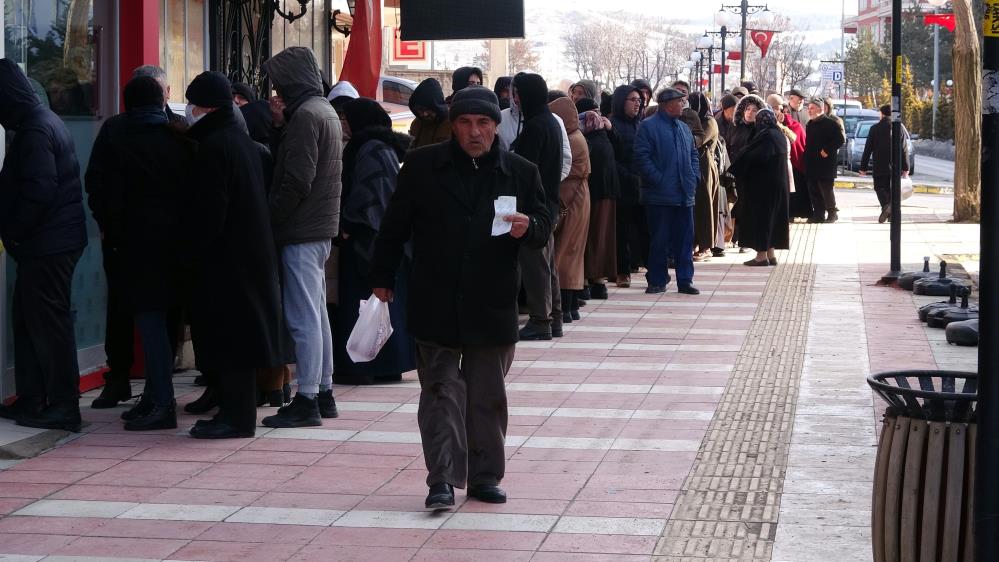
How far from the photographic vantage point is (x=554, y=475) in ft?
23.4

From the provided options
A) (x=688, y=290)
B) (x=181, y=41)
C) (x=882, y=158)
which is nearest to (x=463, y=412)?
(x=181, y=41)

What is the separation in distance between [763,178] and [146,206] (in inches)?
383

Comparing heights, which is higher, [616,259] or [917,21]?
[917,21]

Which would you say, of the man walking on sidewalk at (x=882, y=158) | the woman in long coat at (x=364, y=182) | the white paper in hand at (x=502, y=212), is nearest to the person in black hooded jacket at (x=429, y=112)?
the woman in long coat at (x=364, y=182)

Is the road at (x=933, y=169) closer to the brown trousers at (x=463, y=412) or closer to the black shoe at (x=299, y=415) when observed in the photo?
the black shoe at (x=299, y=415)

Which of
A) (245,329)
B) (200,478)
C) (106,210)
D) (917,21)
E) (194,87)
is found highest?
(917,21)

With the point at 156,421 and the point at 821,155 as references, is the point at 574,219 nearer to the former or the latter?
Answer: the point at 156,421

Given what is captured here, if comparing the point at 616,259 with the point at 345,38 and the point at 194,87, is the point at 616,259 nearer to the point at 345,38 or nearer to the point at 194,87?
the point at 345,38

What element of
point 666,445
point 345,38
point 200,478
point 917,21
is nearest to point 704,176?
point 345,38

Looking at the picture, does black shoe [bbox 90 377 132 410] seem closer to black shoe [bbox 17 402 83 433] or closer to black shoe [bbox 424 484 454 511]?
black shoe [bbox 17 402 83 433]

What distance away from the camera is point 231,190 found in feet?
25.8

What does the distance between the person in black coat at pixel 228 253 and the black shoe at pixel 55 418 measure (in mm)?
671

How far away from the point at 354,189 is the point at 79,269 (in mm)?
1851

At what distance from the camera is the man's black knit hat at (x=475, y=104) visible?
→ 6320 mm
